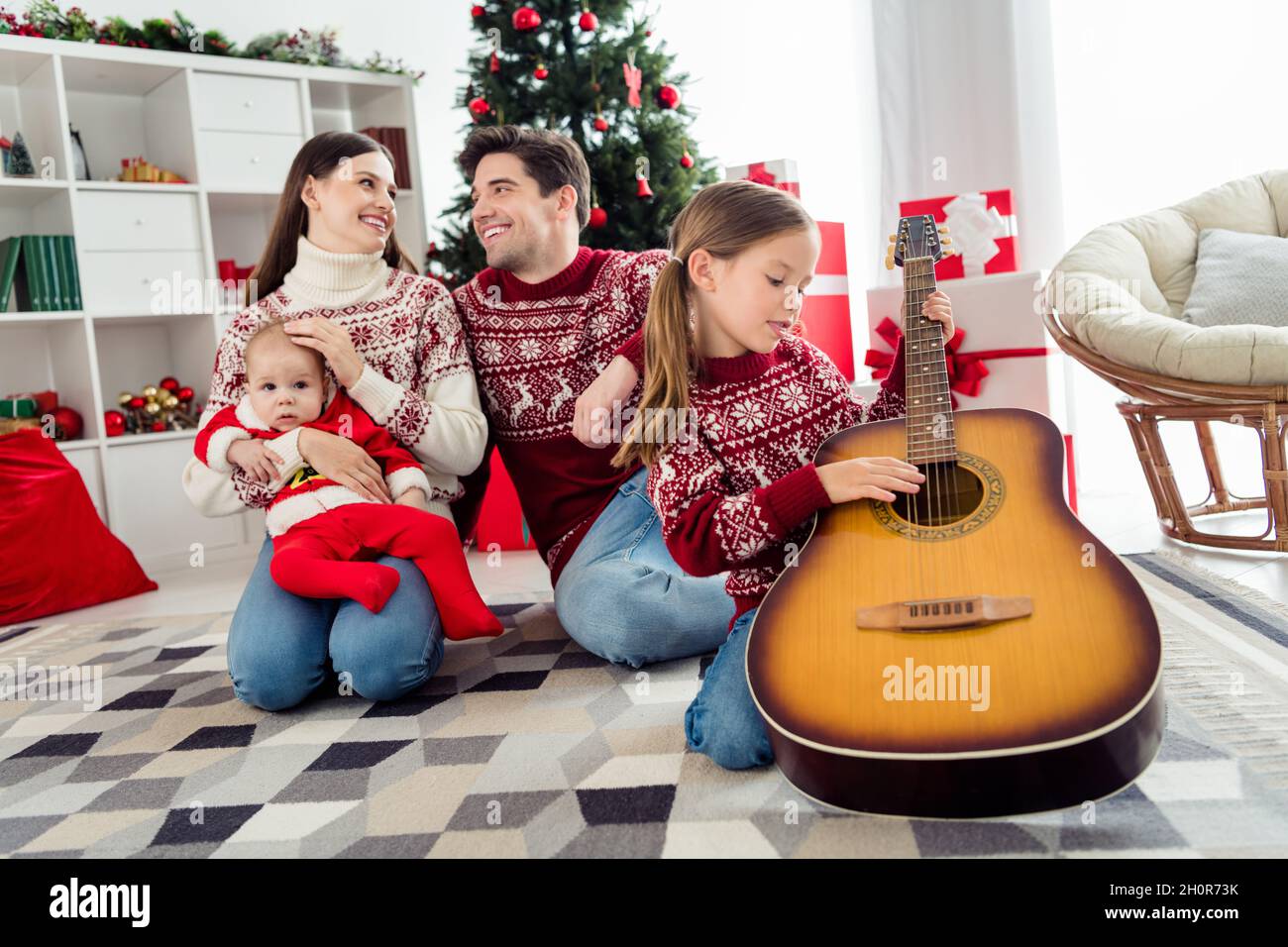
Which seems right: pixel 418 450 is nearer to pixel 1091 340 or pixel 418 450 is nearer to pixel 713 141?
pixel 1091 340

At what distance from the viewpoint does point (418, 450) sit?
1906 mm

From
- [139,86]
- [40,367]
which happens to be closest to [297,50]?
[139,86]

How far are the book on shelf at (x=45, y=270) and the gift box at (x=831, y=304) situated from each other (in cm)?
229

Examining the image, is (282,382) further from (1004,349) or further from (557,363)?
(1004,349)

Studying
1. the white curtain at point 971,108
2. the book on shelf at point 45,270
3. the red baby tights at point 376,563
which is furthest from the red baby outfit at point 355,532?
the white curtain at point 971,108

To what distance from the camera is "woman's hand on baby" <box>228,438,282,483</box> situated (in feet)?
5.98

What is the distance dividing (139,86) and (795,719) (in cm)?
358

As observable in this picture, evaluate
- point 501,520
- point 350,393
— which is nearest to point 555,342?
point 350,393

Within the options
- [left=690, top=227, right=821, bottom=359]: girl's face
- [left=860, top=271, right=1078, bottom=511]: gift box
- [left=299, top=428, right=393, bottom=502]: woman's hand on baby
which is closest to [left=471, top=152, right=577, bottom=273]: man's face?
[left=299, top=428, right=393, bottom=502]: woman's hand on baby

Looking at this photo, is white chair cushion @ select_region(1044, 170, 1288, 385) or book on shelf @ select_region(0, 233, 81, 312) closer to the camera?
white chair cushion @ select_region(1044, 170, 1288, 385)

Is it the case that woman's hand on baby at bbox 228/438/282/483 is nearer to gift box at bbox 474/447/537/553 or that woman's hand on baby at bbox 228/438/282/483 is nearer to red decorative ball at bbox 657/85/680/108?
gift box at bbox 474/447/537/553

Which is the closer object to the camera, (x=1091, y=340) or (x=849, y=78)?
(x=1091, y=340)

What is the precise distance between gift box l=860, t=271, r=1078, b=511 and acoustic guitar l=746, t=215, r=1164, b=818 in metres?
1.47

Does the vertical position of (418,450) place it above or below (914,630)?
above
